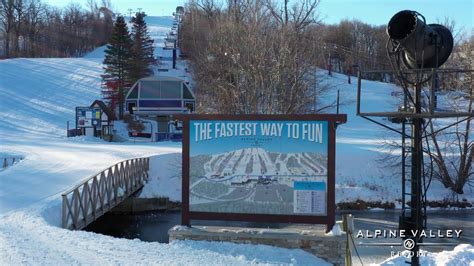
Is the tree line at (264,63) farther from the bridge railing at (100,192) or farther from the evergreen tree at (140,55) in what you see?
the evergreen tree at (140,55)

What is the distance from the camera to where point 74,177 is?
18000 millimetres

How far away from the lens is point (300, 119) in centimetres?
1088

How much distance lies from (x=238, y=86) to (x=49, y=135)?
21.2m

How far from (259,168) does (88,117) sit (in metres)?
29.2

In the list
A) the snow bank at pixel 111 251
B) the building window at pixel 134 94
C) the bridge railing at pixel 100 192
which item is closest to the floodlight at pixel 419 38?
the snow bank at pixel 111 251

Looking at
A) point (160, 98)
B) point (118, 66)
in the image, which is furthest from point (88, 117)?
point (118, 66)

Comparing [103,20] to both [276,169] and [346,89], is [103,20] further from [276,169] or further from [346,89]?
[276,169]

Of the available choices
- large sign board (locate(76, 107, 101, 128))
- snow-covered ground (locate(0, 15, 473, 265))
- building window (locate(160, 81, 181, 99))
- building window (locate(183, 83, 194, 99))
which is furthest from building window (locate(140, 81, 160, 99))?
snow-covered ground (locate(0, 15, 473, 265))

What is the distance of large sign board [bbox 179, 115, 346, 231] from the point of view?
10.8 metres

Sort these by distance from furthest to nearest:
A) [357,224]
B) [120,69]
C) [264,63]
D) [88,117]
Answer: [120,69] < [88,117] < [264,63] < [357,224]

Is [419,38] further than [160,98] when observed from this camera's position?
No

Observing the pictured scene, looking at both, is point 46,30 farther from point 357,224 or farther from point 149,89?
point 357,224

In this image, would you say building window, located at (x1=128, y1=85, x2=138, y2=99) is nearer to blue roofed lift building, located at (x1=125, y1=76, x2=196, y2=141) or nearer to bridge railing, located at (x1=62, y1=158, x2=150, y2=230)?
blue roofed lift building, located at (x1=125, y1=76, x2=196, y2=141)

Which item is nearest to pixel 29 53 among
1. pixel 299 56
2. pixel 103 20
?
pixel 103 20
